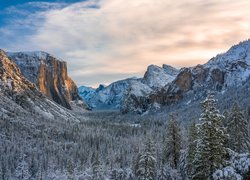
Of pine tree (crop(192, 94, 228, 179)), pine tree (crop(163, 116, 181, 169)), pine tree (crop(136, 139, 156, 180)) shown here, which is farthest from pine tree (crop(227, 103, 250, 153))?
pine tree (crop(192, 94, 228, 179))

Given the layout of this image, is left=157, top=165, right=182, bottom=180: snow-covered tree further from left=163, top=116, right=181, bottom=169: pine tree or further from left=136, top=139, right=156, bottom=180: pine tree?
left=136, top=139, right=156, bottom=180: pine tree

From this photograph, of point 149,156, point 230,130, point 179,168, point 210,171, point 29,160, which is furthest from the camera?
point 29,160

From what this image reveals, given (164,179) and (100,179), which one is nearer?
(164,179)

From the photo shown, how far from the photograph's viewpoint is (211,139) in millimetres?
39094

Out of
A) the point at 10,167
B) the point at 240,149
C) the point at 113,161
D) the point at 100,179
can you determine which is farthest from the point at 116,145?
the point at 240,149

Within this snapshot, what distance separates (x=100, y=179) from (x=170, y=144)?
4460 centimetres

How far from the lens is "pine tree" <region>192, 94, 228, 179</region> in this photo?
3859 centimetres

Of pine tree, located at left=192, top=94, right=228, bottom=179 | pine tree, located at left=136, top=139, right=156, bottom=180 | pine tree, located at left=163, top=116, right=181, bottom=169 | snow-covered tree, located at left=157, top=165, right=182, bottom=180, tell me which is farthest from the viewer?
pine tree, located at left=163, top=116, right=181, bottom=169

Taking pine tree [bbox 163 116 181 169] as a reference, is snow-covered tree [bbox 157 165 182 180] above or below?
below

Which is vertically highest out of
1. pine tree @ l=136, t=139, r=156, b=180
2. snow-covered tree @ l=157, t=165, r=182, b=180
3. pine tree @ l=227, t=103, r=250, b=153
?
pine tree @ l=227, t=103, r=250, b=153

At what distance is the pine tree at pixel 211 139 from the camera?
38594mm

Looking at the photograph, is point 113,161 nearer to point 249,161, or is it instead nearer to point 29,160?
point 29,160

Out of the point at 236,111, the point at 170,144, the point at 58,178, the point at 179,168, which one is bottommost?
the point at 58,178

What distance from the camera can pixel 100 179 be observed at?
11275 centimetres
